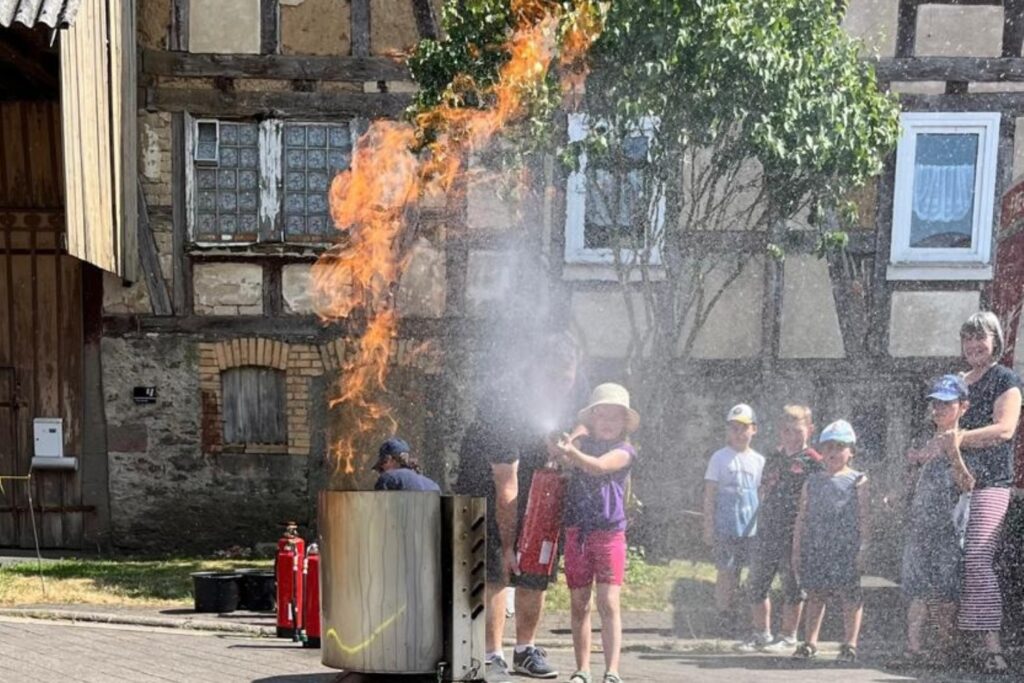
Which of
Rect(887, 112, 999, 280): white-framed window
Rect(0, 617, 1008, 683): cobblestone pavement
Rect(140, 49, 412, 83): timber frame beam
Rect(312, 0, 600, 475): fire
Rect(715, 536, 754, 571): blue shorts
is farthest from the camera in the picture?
Rect(140, 49, 412, 83): timber frame beam

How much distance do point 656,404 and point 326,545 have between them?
6830 mm

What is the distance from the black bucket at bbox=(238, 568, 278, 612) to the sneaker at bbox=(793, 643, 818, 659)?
3779 mm

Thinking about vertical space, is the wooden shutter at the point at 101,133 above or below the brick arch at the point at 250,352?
above

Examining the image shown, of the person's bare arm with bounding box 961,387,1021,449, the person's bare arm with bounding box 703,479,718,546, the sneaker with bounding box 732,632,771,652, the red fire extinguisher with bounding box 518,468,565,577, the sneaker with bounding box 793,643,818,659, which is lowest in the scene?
the sneaker with bounding box 732,632,771,652

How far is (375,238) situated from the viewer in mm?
12758

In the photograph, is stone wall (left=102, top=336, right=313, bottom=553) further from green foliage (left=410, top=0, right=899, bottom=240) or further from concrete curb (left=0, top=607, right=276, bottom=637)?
green foliage (left=410, top=0, right=899, bottom=240)

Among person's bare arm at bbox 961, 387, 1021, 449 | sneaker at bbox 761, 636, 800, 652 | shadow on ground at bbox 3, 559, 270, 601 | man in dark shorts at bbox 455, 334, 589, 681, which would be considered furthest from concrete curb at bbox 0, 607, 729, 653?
person's bare arm at bbox 961, 387, 1021, 449

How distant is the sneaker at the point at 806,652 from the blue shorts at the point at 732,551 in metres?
0.90

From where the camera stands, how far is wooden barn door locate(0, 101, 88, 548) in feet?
41.5

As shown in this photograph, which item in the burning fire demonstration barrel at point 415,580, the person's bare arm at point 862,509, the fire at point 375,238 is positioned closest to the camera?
the burning fire demonstration barrel at point 415,580

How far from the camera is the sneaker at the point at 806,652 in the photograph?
7.21 meters

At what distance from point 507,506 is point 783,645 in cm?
213

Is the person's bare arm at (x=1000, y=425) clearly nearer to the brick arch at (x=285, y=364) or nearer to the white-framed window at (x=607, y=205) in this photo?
the white-framed window at (x=607, y=205)

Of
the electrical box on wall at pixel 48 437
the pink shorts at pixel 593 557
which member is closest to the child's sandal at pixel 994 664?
the pink shorts at pixel 593 557
